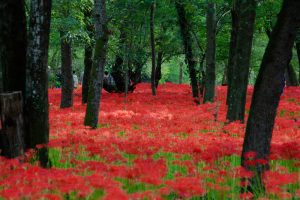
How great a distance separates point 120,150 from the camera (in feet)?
28.8

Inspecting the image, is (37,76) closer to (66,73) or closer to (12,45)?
(12,45)

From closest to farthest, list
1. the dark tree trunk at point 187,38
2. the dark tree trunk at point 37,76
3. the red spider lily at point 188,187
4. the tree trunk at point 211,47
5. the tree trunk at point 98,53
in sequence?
the red spider lily at point 188,187
the dark tree trunk at point 37,76
the tree trunk at point 98,53
the tree trunk at point 211,47
the dark tree trunk at point 187,38

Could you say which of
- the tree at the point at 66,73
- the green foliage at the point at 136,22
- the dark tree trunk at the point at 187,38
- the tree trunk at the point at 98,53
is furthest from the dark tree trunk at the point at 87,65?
the tree trunk at the point at 98,53

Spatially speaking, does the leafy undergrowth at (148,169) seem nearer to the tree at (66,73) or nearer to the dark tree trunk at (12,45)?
the dark tree trunk at (12,45)

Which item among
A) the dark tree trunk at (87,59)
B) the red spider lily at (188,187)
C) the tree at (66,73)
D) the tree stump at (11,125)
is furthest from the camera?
the dark tree trunk at (87,59)

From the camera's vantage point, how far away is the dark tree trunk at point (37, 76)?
722cm

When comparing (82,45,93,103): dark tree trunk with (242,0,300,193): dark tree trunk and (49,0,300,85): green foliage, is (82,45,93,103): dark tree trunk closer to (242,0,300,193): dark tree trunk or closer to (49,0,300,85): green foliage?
(49,0,300,85): green foliage

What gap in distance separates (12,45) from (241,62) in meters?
8.78

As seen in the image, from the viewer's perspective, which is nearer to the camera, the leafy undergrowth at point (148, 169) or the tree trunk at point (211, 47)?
the leafy undergrowth at point (148, 169)

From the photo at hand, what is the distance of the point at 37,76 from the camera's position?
737 centimetres

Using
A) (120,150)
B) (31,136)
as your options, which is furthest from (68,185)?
(120,150)

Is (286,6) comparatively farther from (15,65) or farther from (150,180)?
(15,65)

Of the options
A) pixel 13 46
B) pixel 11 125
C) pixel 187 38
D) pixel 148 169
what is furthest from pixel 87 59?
pixel 148 169

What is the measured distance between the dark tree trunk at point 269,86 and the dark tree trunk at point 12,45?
4305 millimetres
